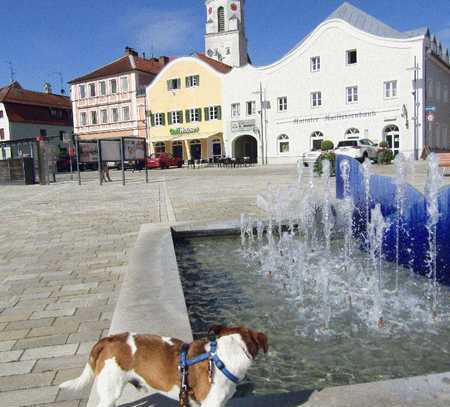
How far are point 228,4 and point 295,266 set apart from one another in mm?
58605

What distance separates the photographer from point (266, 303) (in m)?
4.93

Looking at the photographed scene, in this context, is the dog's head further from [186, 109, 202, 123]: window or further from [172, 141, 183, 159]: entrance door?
[172, 141, 183, 159]: entrance door

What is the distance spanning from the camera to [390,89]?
121 feet

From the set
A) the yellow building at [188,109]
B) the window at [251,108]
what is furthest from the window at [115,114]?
the window at [251,108]

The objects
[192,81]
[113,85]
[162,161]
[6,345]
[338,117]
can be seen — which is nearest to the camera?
[6,345]

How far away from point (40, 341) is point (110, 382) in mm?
1790

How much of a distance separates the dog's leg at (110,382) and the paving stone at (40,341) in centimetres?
160

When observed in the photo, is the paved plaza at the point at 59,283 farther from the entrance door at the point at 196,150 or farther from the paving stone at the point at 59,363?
the entrance door at the point at 196,150

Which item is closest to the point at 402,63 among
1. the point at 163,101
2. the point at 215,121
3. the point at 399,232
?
the point at 215,121

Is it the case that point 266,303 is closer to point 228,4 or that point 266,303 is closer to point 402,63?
point 402,63

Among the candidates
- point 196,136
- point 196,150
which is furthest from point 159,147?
point 196,136

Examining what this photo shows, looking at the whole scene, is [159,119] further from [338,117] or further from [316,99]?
[338,117]

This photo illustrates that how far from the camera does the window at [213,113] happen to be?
46.1 meters

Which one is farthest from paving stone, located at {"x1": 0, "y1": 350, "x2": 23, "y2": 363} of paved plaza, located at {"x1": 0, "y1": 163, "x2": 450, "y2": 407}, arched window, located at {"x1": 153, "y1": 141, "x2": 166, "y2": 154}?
arched window, located at {"x1": 153, "y1": 141, "x2": 166, "y2": 154}
